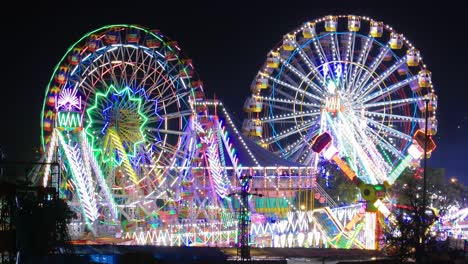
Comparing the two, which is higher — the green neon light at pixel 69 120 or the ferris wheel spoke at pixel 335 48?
the ferris wheel spoke at pixel 335 48

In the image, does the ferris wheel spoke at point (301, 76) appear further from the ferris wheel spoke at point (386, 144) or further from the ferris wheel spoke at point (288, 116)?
the ferris wheel spoke at point (386, 144)

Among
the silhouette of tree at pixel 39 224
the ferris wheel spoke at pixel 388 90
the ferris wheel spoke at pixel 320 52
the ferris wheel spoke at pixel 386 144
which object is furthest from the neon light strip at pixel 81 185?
the ferris wheel spoke at pixel 386 144

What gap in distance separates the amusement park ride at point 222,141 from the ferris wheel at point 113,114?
6cm

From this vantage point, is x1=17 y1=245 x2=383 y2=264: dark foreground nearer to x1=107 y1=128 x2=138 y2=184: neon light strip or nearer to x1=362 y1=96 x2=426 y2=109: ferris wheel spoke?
x1=107 y1=128 x2=138 y2=184: neon light strip

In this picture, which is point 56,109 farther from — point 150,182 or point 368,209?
point 368,209

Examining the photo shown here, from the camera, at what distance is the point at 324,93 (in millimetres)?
57375

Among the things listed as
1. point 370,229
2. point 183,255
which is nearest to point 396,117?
point 370,229

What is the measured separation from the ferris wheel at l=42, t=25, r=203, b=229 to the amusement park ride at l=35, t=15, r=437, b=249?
A: 0.19ft

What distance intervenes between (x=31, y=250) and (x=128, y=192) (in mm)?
20517

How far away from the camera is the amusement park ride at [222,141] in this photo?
1842 inches

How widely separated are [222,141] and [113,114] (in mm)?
10933

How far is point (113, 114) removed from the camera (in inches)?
1857

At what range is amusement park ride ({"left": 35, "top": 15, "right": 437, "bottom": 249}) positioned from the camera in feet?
153

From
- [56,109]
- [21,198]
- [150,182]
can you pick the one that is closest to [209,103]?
[150,182]
